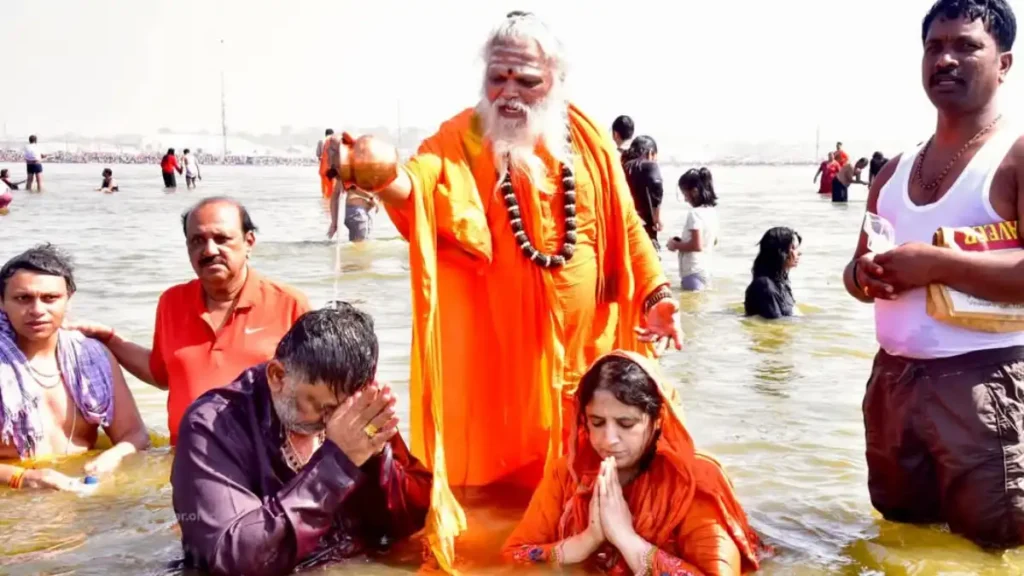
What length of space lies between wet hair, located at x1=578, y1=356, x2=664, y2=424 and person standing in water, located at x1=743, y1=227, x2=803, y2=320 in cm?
513

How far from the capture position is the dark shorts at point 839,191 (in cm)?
2675

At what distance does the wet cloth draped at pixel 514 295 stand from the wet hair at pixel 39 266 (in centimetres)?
177

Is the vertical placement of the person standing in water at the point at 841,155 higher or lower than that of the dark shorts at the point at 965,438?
higher

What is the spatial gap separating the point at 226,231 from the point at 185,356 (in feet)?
1.83

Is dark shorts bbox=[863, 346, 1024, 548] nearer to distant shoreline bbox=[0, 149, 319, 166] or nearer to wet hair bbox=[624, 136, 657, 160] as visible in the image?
wet hair bbox=[624, 136, 657, 160]

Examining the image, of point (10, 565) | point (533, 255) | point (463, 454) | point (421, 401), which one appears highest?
point (533, 255)

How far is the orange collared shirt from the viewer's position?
185 inches

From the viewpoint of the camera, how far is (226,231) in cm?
465

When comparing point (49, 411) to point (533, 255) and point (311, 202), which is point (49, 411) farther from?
point (311, 202)

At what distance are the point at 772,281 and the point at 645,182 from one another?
1434 mm

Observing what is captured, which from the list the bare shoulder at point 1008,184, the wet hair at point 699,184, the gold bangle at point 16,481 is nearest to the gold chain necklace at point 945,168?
the bare shoulder at point 1008,184

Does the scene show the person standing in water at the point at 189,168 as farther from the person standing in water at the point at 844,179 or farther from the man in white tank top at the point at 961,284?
the man in white tank top at the point at 961,284

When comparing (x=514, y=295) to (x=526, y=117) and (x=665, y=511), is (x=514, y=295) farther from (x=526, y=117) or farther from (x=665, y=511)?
(x=665, y=511)

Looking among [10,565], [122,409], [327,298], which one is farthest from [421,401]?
[327,298]
